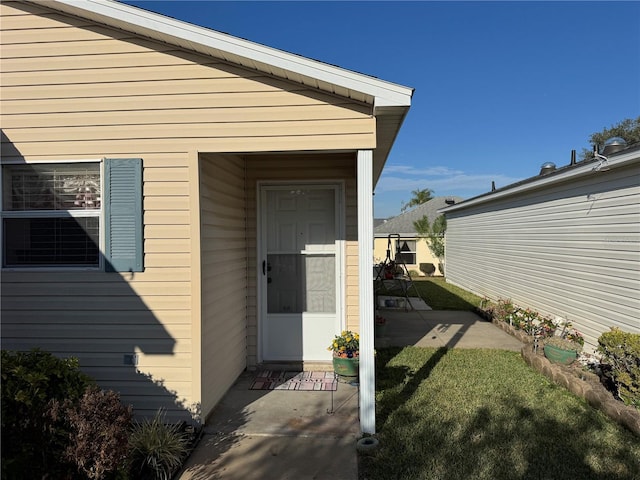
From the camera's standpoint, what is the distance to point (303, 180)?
479 cm

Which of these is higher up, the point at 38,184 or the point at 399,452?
the point at 38,184

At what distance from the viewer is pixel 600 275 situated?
5773 millimetres

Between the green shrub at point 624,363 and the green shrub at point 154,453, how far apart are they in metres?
3.97

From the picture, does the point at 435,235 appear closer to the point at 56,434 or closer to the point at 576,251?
the point at 576,251

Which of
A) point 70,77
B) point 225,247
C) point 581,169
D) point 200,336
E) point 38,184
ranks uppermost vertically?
point 70,77

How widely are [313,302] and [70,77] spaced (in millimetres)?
3391

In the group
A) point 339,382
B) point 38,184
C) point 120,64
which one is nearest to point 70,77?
point 120,64

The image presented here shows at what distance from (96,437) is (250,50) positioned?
9.56 ft

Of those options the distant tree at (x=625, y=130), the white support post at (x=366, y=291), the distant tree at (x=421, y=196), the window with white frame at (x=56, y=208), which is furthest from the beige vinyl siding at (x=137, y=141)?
the distant tree at (x=421, y=196)

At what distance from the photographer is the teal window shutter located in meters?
3.43

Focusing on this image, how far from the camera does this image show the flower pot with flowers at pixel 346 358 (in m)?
4.22

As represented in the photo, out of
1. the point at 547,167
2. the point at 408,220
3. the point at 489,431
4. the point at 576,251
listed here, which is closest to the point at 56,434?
the point at 489,431

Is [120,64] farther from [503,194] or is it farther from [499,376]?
[503,194]

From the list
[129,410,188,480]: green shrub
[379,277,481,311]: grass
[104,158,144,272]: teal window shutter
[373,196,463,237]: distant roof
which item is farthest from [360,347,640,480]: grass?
[373,196,463,237]: distant roof
